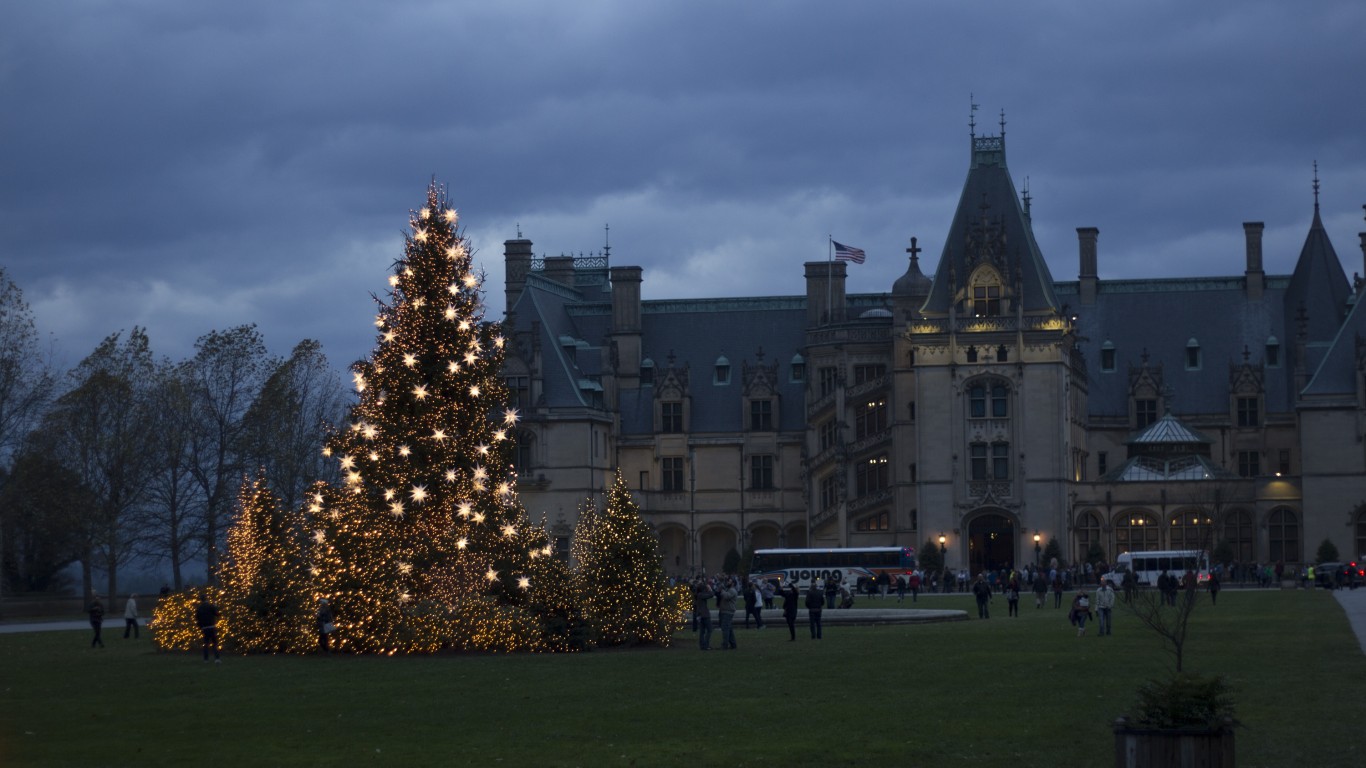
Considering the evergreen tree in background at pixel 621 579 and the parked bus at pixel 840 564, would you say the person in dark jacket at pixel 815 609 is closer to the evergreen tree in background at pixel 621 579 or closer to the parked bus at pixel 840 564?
the evergreen tree in background at pixel 621 579

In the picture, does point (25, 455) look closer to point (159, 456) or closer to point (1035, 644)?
point (159, 456)

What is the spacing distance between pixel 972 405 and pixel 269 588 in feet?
191

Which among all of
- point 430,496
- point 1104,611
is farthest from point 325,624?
point 1104,611

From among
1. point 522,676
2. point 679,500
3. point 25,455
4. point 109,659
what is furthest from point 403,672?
point 679,500

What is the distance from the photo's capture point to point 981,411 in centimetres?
9600

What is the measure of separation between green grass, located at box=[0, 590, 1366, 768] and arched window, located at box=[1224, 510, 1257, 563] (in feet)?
178

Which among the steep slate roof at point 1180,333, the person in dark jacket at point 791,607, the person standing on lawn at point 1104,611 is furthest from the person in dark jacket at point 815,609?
the steep slate roof at point 1180,333

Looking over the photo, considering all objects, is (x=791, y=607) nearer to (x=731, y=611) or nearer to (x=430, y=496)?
(x=731, y=611)

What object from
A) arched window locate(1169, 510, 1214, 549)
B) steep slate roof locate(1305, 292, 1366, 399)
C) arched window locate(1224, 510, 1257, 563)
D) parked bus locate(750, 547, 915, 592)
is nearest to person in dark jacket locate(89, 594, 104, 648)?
parked bus locate(750, 547, 915, 592)

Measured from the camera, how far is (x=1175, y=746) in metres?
17.5

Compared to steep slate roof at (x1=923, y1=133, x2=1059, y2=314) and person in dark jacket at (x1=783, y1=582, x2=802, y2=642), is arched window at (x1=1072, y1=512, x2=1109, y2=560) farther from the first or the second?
person in dark jacket at (x1=783, y1=582, x2=802, y2=642)

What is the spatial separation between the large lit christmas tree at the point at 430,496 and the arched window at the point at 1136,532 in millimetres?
59887

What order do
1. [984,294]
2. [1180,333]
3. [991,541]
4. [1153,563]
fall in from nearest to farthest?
1. [1153,563]
2. [984,294]
3. [991,541]
4. [1180,333]

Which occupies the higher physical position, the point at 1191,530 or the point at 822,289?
the point at 822,289
